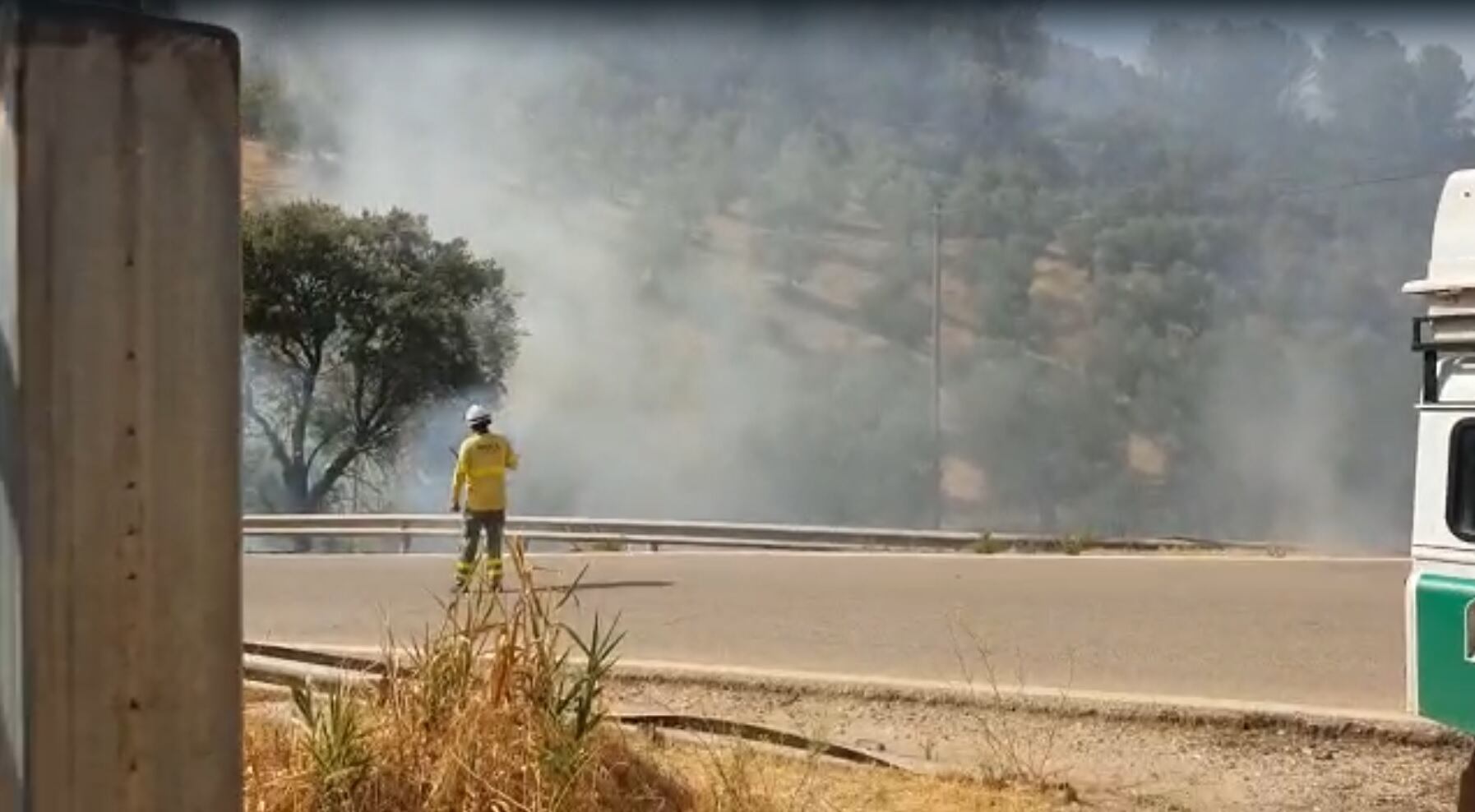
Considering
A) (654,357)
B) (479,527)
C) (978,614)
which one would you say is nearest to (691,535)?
(479,527)

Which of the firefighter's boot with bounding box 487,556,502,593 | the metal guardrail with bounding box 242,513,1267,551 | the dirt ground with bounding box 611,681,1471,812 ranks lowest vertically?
the metal guardrail with bounding box 242,513,1267,551

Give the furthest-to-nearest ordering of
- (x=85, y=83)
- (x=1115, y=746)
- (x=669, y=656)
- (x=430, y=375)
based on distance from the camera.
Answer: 1. (x=430, y=375)
2. (x=669, y=656)
3. (x=1115, y=746)
4. (x=85, y=83)

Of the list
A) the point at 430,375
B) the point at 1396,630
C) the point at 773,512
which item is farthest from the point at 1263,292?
the point at 1396,630

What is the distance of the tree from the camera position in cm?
2892

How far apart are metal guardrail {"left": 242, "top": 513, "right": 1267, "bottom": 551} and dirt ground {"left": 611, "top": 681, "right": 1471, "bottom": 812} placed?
40.0 ft

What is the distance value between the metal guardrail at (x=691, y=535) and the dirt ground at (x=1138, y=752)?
1220 cm

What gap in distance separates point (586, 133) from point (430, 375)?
1333cm

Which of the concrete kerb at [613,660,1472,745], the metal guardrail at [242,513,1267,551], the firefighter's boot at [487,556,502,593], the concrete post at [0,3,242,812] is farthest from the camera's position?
the metal guardrail at [242,513,1267,551]

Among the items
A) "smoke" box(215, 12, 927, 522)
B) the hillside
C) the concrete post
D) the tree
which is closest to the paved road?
the concrete post

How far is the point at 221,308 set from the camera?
3.81 metres

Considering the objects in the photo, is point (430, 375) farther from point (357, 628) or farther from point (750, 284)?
point (357, 628)

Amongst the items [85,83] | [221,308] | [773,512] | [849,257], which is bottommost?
[773,512]

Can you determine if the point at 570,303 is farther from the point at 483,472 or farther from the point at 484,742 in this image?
the point at 484,742

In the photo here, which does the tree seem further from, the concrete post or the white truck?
the concrete post
